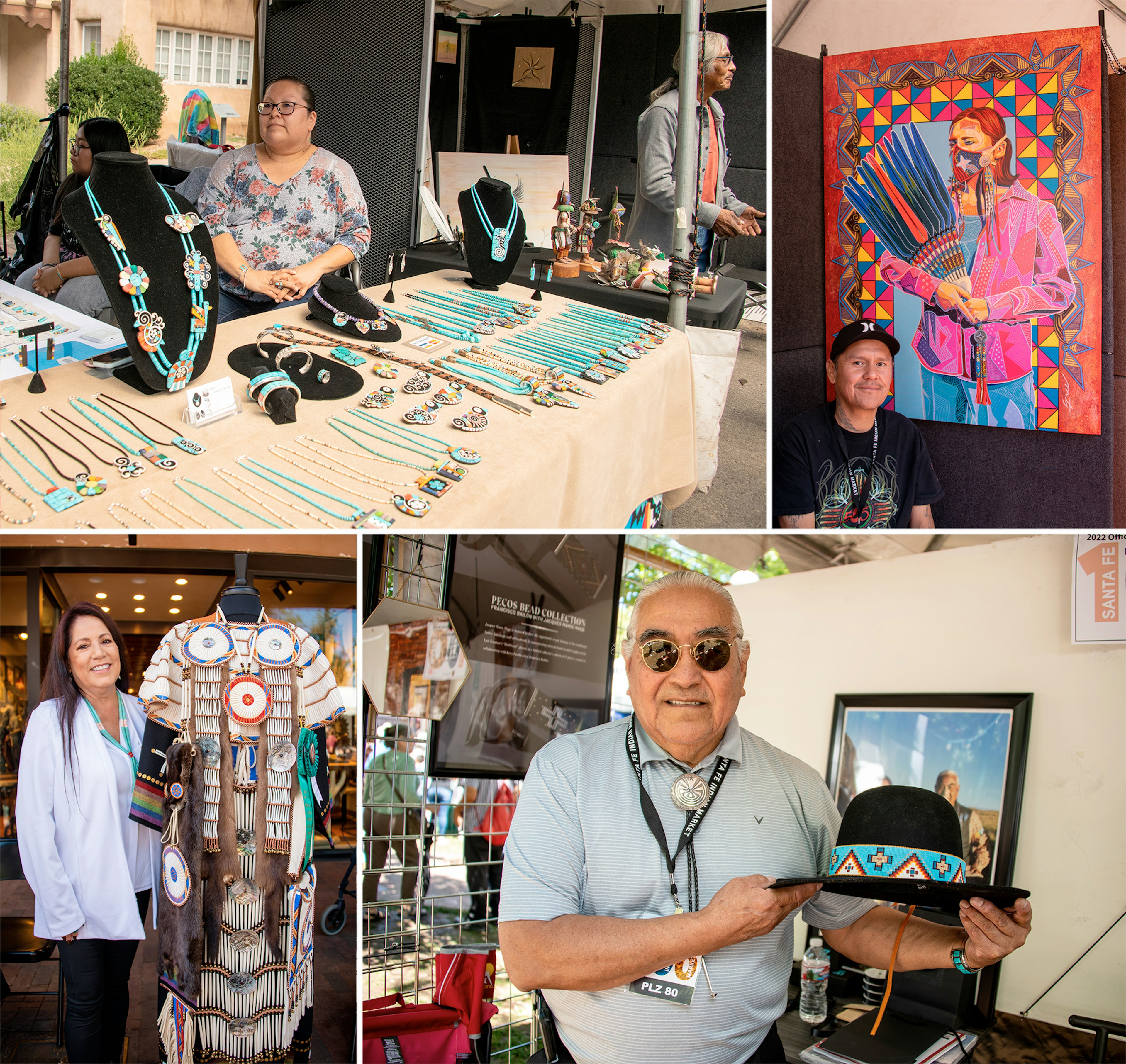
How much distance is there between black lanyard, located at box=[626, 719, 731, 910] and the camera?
1.50 meters

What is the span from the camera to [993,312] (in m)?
2.89

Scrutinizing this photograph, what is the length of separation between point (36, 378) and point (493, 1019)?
2400 mm

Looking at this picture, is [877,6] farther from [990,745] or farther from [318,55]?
[990,745]

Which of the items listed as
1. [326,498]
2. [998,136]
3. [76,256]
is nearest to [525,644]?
[326,498]

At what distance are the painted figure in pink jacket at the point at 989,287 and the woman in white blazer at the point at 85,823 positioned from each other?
8.55ft

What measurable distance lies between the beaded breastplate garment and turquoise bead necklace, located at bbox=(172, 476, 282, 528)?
1.12 ft

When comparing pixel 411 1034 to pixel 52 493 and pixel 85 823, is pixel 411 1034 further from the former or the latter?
pixel 52 493

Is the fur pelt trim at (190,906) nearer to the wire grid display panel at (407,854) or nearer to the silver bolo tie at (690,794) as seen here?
the wire grid display panel at (407,854)

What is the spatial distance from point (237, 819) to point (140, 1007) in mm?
1042

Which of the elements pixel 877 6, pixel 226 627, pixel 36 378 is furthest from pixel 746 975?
pixel 877 6

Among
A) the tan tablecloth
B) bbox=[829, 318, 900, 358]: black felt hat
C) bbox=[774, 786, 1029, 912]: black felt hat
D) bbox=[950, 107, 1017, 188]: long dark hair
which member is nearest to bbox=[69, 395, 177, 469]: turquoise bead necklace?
the tan tablecloth

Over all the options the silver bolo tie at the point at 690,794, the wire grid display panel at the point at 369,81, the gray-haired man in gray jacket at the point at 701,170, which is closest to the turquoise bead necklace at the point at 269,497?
the silver bolo tie at the point at 690,794

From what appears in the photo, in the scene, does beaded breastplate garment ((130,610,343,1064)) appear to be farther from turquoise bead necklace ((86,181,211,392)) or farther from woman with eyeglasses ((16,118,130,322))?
woman with eyeglasses ((16,118,130,322))

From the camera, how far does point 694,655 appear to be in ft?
5.18
